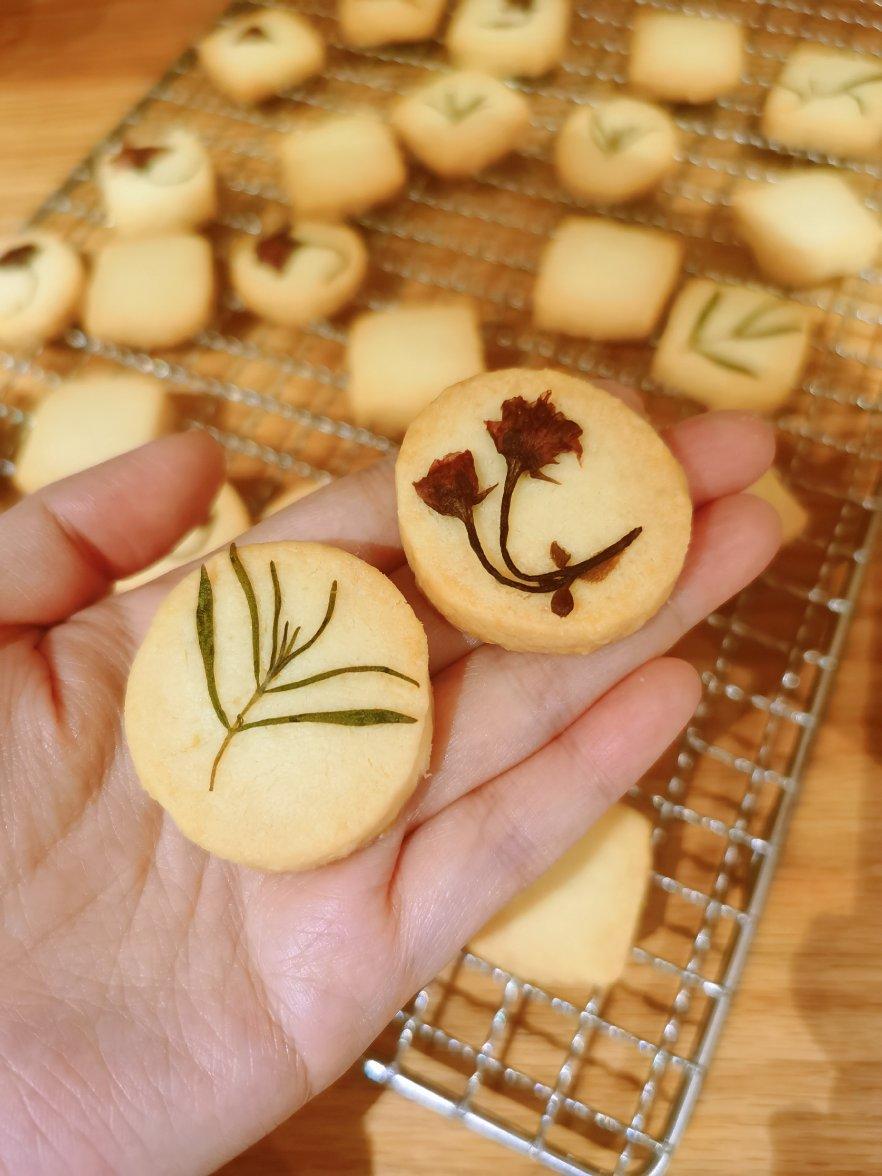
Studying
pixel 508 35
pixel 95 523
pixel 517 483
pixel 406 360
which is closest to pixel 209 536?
pixel 95 523

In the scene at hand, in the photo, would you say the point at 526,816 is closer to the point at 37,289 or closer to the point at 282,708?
the point at 282,708

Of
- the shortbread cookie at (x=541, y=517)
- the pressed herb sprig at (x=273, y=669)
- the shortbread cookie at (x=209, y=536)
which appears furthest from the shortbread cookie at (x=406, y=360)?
the pressed herb sprig at (x=273, y=669)

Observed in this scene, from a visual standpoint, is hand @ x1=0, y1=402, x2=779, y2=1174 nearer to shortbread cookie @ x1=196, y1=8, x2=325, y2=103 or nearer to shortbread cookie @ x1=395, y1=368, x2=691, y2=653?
shortbread cookie @ x1=395, y1=368, x2=691, y2=653

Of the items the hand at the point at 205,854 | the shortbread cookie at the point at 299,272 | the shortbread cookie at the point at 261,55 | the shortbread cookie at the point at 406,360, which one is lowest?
the hand at the point at 205,854

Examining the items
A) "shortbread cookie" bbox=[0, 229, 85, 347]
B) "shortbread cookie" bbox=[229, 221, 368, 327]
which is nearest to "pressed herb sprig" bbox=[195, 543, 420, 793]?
"shortbread cookie" bbox=[229, 221, 368, 327]

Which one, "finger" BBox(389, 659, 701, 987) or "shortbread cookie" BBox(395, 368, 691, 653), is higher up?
"shortbread cookie" BBox(395, 368, 691, 653)

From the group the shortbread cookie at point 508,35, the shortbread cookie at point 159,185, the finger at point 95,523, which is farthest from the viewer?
the shortbread cookie at point 508,35

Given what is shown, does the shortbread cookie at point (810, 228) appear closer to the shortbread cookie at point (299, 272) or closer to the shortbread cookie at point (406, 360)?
the shortbread cookie at point (406, 360)
